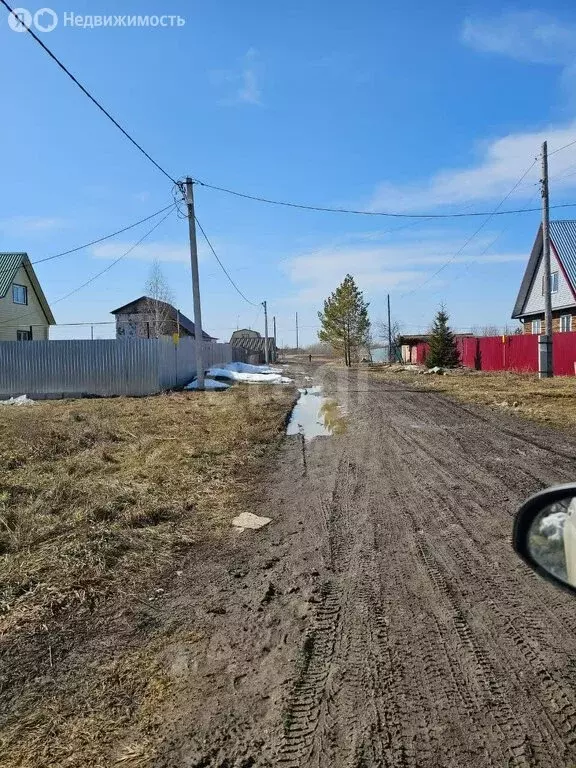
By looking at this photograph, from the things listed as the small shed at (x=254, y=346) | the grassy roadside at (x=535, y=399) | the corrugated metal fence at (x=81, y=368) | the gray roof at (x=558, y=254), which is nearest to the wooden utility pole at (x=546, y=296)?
the grassy roadside at (x=535, y=399)

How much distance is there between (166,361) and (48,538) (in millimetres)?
17064

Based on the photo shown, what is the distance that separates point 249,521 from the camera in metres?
5.14

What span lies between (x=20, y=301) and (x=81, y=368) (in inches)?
719

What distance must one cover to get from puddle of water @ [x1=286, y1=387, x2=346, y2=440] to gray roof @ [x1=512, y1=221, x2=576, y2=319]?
19.5 metres

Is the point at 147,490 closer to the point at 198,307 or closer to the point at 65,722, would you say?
the point at 65,722

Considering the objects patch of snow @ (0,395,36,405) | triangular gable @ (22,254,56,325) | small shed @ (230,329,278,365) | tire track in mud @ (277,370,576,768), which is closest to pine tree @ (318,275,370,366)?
small shed @ (230,329,278,365)

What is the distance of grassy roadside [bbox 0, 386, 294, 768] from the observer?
2.28 meters

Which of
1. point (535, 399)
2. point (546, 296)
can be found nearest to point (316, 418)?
→ point (535, 399)

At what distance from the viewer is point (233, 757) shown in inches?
80.3

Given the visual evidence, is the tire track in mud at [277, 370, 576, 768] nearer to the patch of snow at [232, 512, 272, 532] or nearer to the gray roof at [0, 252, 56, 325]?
the patch of snow at [232, 512, 272, 532]

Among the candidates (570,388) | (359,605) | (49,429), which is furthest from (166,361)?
(359,605)

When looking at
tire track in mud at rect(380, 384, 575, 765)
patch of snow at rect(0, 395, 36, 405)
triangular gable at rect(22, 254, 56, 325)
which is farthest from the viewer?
triangular gable at rect(22, 254, 56, 325)

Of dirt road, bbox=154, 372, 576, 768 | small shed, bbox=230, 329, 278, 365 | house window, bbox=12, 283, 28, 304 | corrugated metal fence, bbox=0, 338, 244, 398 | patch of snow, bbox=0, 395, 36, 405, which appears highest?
house window, bbox=12, 283, 28, 304

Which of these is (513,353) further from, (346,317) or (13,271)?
(13,271)
